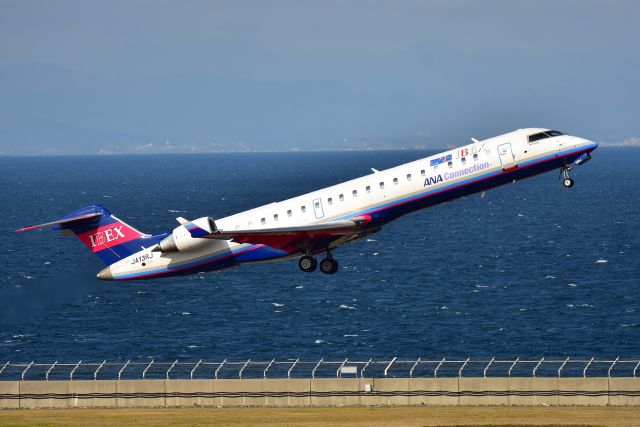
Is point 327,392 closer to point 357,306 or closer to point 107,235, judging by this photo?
point 107,235

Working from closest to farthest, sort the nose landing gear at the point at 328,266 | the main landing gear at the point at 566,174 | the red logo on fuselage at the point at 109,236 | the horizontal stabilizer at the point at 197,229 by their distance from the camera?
the main landing gear at the point at 566,174, the horizontal stabilizer at the point at 197,229, the nose landing gear at the point at 328,266, the red logo on fuselage at the point at 109,236

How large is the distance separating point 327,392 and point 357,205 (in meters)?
14.0

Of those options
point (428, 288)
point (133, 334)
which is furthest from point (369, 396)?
point (428, 288)

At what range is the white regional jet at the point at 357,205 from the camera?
56750 mm

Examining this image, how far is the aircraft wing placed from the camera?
5734 centimetres

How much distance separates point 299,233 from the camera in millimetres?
57938

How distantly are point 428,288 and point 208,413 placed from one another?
62.4 m

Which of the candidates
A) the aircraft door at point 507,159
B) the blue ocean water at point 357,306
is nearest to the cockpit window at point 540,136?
the aircraft door at point 507,159

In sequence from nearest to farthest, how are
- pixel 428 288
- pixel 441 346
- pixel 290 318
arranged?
1. pixel 441 346
2. pixel 290 318
3. pixel 428 288

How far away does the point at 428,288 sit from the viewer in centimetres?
12231

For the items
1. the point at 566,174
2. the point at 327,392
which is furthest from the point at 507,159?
the point at 327,392

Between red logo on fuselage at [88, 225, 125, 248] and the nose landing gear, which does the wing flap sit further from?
red logo on fuselage at [88, 225, 125, 248]

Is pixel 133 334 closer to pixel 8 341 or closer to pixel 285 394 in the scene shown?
pixel 8 341

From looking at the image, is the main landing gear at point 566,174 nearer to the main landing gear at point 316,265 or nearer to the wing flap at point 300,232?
the wing flap at point 300,232
